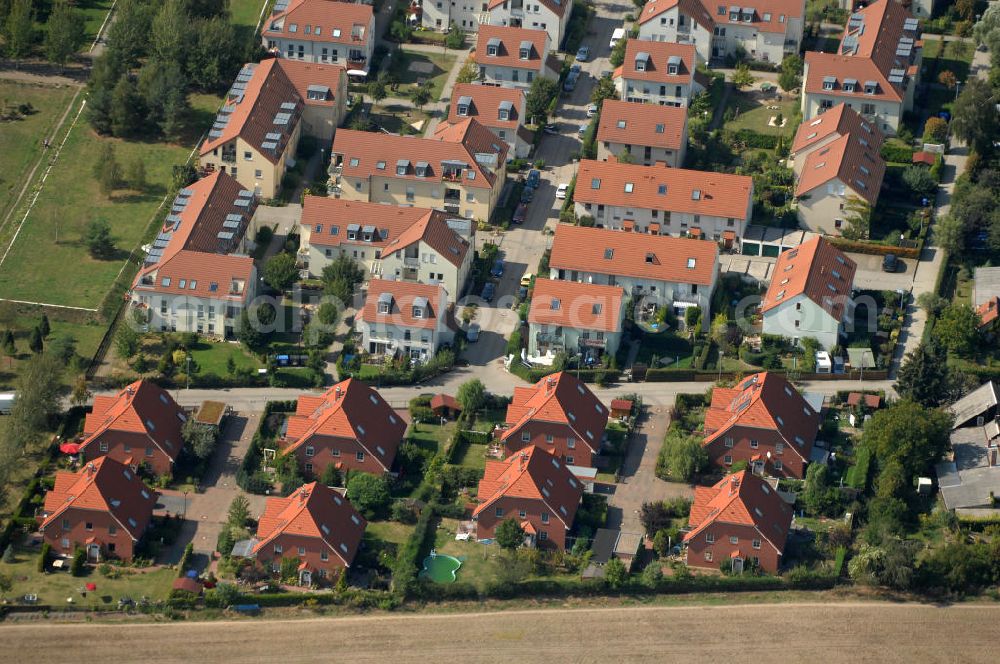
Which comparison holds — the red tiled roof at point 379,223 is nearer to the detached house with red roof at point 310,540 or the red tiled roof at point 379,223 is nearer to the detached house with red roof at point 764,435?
the detached house with red roof at point 764,435

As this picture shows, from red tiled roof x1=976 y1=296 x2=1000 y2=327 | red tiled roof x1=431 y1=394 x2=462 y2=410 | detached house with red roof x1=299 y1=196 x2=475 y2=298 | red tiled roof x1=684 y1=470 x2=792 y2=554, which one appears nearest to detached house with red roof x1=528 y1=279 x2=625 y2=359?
red tiled roof x1=431 y1=394 x2=462 y2=410

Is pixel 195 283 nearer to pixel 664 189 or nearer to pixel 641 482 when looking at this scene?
pixel 641 482

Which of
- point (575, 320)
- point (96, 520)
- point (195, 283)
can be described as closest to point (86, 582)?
point (96, 520)

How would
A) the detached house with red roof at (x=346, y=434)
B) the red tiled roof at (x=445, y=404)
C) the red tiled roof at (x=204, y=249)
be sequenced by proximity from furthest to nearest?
the red tiled roof at (x=204, y=249) → the red tiled roof at (x=445, y=404) → the detached house with red roof at (x=346, y=434)

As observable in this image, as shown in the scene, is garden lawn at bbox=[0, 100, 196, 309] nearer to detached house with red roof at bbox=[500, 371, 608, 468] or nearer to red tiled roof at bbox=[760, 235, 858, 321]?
detached house with red roof at bbox=[500, 371, 608, 468]

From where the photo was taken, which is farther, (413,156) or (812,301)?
(413,156)

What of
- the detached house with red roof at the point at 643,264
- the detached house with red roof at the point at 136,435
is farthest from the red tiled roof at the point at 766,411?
the detached house with red roof at the point at 136,435
